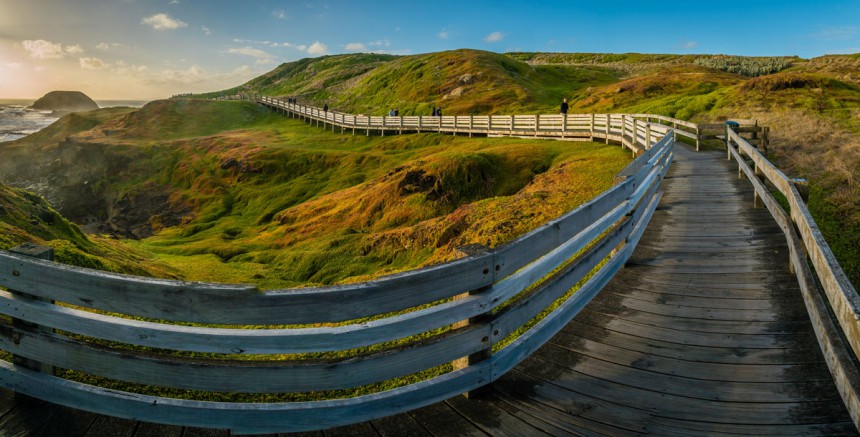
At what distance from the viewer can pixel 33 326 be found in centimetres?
319

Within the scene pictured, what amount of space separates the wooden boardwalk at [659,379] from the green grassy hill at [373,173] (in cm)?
136

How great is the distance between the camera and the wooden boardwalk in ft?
10.1

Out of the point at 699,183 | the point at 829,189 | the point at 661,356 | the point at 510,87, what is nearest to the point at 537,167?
the point at 699,183

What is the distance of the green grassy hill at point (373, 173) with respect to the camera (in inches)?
597

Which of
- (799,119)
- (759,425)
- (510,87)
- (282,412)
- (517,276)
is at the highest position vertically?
(510,87)

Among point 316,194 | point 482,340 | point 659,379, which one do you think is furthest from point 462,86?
point 482,340

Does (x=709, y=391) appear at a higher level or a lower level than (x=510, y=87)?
lower

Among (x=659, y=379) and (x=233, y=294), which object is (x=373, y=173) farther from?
(x=233, y=294)

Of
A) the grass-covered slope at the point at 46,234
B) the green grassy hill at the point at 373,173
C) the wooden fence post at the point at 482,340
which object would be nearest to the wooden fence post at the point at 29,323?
the wooden fence post at the point at 482,340

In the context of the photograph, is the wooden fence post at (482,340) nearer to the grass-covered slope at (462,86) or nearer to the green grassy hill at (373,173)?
the green grassy hill at (373,173)

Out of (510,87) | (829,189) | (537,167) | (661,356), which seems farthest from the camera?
(510,87)

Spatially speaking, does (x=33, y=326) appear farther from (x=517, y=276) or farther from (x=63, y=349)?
(x=517, y=276)

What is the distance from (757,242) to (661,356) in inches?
185

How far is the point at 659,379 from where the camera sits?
368 centimetres
